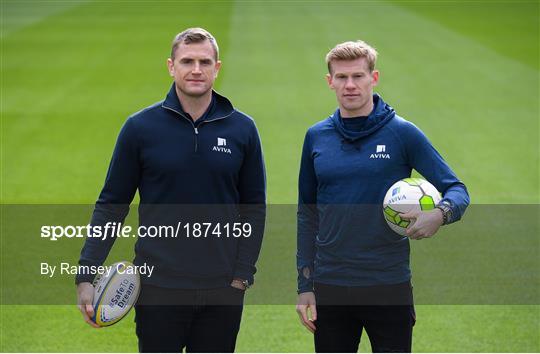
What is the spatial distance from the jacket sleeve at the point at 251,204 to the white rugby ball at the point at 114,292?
0.62 m

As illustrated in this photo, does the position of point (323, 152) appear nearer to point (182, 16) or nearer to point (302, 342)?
point (302, 342)

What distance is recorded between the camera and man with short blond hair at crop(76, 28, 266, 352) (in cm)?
529

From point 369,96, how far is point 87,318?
2091 mm

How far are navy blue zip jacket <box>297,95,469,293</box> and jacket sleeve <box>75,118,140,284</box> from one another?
106 cm

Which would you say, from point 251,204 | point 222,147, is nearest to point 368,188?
point 251,204

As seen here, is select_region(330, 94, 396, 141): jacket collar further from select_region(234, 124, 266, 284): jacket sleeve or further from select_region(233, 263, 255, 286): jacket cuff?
select_region(233, 263, 255, 286): jacket cuff

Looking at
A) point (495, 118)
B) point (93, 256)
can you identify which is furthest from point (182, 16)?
point (93, 256)

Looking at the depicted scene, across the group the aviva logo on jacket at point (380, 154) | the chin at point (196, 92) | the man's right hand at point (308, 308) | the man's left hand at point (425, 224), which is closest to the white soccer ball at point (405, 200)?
the man's left hand at point (425, 224)

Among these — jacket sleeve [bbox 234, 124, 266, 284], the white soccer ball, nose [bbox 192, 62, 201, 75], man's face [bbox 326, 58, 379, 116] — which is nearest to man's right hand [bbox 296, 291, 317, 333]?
jacket sleeve [bbox 234, 124, 266, 284]

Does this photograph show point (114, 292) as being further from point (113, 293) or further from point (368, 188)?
point (368, 188)

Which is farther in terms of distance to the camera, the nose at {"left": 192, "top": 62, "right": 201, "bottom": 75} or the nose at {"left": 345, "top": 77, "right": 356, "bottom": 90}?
the nose at {"left": 345, "top": 77, "right": 356, "bottom": 90}

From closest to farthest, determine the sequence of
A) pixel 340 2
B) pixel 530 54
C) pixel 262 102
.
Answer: pixel 262 102 < pixel 530 54 < pixel 340 2

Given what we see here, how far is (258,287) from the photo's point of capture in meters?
10.4

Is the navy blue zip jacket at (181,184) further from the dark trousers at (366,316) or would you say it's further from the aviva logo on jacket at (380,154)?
the aviva logo on jacket at (380,154)
